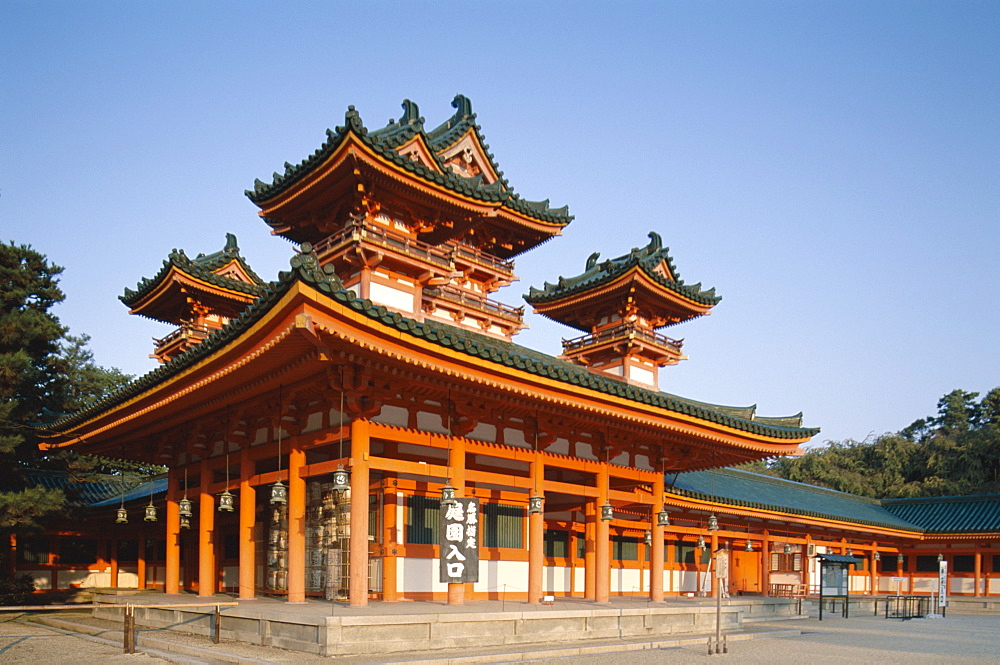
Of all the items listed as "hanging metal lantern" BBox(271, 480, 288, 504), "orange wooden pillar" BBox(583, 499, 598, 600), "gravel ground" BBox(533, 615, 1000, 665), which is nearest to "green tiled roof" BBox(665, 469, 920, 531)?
"gravel ground" BBox(533, 615, 1000, 665)

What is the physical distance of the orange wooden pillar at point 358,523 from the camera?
1461 cm

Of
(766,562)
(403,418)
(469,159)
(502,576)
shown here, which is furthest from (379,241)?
(766,562)

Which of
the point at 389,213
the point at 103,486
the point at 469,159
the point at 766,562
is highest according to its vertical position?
the point at 469,159

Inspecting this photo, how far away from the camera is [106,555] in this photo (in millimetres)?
30547

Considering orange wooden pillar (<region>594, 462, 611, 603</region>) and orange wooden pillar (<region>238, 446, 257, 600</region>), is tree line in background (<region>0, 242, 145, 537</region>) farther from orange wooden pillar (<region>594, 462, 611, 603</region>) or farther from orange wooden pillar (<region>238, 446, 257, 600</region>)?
orange wooden pillar (<region>594, 462, 611, 603</region>)

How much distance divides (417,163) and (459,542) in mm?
9326

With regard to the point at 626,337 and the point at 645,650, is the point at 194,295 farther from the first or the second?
the point at 645,650

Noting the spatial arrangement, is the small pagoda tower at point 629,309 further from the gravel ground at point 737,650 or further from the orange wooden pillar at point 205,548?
the orange wooden pillar at point 205,548

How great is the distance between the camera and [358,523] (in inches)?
576

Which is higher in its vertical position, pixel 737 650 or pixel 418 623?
pixel 418 623

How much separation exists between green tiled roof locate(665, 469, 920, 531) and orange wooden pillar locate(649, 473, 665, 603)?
531 cm

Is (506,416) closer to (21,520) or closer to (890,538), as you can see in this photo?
(21,520)

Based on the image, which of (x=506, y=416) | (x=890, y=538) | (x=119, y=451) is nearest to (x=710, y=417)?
(x=506, y=416)

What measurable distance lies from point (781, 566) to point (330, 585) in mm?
24783
